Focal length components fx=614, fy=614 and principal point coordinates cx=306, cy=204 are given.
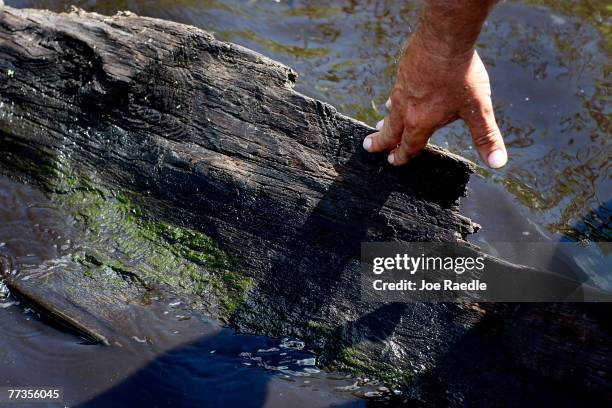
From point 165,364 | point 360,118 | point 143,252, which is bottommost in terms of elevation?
point 165,364

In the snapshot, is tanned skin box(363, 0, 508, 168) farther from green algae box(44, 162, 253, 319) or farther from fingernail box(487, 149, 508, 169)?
green algae box(44, 162, 253, 319)

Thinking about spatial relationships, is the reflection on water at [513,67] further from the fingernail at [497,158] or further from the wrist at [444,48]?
the wrist at [444,48]

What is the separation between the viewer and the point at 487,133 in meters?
2.80

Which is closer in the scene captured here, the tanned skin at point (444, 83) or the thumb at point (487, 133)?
the tanned skin at point (444, 83)

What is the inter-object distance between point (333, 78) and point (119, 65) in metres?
2.72

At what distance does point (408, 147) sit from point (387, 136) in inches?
5.0

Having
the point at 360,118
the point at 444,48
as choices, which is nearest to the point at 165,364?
the point at 444,48

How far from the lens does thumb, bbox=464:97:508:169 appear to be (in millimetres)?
2758

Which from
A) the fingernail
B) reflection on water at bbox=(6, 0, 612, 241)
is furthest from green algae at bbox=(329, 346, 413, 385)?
reflection on water at bbox=(6, 0, 612, 241)

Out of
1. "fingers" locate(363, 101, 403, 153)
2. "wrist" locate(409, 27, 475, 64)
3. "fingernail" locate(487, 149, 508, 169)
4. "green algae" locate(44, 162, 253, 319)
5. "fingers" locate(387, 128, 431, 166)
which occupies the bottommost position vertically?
"green algae" locate(44, 162, 253, 319)

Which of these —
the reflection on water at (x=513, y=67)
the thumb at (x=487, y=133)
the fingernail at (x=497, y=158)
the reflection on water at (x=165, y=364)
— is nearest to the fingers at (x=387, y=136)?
the thumb at (x=487, y=133)

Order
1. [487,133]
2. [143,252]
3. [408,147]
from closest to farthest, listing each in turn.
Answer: [487,133] < [408,147] < [143,252]

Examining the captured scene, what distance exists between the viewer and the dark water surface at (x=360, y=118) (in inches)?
124

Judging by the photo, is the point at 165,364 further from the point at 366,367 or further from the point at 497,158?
the point at 497,158
